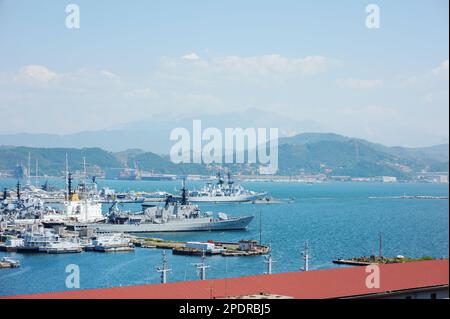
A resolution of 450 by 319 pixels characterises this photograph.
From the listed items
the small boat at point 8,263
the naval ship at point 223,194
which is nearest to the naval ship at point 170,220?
the naval ship at point 223,194

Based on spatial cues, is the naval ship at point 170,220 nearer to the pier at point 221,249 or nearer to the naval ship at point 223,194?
the naval ship at point 223,194

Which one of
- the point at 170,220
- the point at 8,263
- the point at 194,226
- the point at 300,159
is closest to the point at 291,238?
the point at 300,159

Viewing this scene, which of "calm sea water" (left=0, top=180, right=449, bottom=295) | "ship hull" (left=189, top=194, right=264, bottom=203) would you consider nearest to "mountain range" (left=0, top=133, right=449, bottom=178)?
"calm sea water" (left=0, top=180, right=449, bottom=295)

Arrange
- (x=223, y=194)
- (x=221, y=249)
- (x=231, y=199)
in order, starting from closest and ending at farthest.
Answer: (x=221, y=249), (x=223, y=194), (x=231, y=199)

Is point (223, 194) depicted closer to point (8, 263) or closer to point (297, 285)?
point (8, 263)

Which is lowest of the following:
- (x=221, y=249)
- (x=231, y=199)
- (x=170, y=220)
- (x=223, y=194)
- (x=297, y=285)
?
(x=221, y=249)

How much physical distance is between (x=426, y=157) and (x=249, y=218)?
4742mm

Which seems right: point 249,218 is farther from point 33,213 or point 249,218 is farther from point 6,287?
point 6,287

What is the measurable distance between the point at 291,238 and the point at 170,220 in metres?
4.30

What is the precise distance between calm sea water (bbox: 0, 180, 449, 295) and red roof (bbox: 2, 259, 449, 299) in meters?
4.37

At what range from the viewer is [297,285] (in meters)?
4.41

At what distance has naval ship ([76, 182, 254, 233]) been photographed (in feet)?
55.0

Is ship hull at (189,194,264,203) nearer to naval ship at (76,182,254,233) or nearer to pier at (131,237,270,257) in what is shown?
naval ship at (76,182,254,233)

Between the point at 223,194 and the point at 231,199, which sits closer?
the point at 223,194
